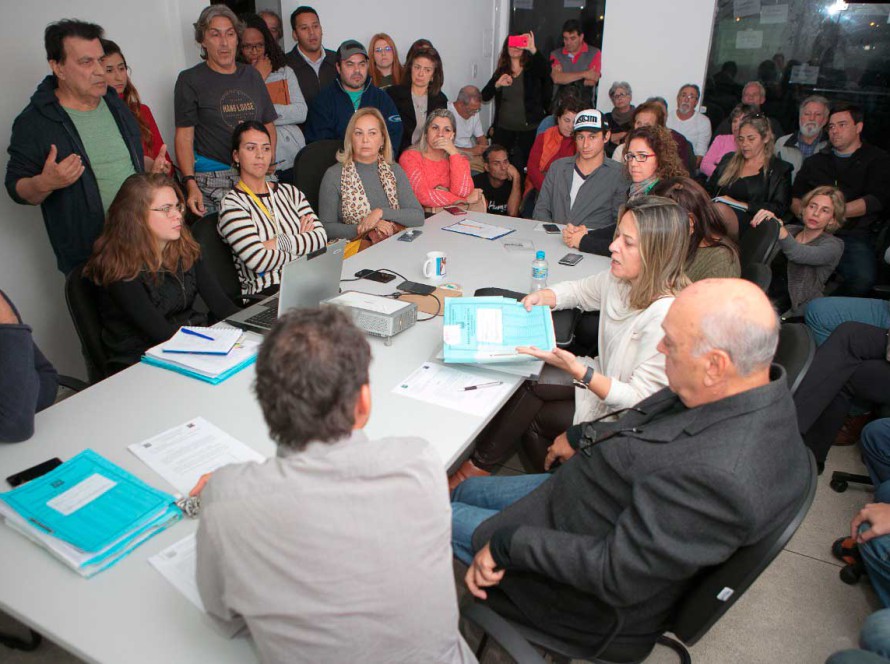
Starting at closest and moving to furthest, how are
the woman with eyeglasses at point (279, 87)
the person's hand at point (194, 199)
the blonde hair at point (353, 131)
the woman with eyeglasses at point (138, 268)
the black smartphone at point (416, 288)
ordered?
the woman with eyeglasses at point (138, 268), the black smartphone at point (416, 288), the person's hand at point (194, 199), the blonde hair at point (353, 131), the woman with eyeglasses at point (279, 87)

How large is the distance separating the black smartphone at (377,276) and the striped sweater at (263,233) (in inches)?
16.7

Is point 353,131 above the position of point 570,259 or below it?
above

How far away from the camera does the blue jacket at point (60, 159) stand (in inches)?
107

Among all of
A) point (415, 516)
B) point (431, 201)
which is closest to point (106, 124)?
point (431, 201)

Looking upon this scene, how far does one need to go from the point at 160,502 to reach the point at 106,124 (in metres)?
2.31

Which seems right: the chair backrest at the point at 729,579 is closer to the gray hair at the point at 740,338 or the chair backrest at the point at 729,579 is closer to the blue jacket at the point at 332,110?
the gray hair at the point at 740,338

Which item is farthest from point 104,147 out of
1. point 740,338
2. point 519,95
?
point 519,95

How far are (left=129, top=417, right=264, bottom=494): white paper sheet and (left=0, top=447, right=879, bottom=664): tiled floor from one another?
0.83 meters

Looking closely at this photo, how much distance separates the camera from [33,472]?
1.49 meters

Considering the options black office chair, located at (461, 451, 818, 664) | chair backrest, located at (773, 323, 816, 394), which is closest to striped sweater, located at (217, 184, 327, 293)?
black office chair, located at (461, 451, 818, 664)

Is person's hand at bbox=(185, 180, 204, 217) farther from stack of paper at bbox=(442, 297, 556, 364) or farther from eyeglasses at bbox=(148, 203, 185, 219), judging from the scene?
stack of paper at bbox=(442, 297, 556, 364)

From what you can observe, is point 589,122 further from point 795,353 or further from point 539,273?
point 795,353

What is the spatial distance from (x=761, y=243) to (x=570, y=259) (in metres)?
0.92

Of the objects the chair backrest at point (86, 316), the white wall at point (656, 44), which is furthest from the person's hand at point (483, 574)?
the white wall at point (656, 44)
